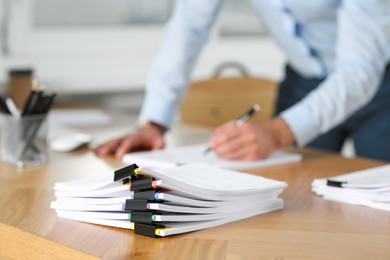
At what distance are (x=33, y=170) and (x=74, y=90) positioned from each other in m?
1.42

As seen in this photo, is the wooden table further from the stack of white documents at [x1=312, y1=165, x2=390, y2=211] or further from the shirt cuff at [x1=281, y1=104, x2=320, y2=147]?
the shirt cuff at [x1=281, y1=104, x2=320, y2=147]

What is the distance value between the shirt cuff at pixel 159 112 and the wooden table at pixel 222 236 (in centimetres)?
66

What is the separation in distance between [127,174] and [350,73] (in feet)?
2.96

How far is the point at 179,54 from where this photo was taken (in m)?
2.33

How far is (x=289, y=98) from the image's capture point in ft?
8.35

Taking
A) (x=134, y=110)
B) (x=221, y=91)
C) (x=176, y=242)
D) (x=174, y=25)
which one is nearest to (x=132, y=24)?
(x=134, y=110)

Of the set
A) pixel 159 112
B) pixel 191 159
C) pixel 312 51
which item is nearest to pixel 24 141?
pixel 191 159

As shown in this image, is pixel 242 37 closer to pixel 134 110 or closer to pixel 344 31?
pixel 134 110

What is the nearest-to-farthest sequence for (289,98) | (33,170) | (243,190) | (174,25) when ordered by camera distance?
(243,190), (33,170), (174,25), (289,98)

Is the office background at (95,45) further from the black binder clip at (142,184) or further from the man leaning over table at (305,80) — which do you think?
the black binder clip at (142,184)

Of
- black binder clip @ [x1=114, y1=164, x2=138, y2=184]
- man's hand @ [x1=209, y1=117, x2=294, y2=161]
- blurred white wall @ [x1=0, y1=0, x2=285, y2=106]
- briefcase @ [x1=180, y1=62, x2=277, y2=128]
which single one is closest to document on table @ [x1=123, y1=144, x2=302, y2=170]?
man's hand @ [x1=209, y1=117, x2=294, y2=161]

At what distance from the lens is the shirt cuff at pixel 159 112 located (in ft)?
7.36

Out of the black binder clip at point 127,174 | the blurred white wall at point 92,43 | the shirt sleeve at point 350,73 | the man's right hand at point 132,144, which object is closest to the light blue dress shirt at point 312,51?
the shirt sleeve at point 350,73

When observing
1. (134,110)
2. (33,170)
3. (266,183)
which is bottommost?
(134,110)
